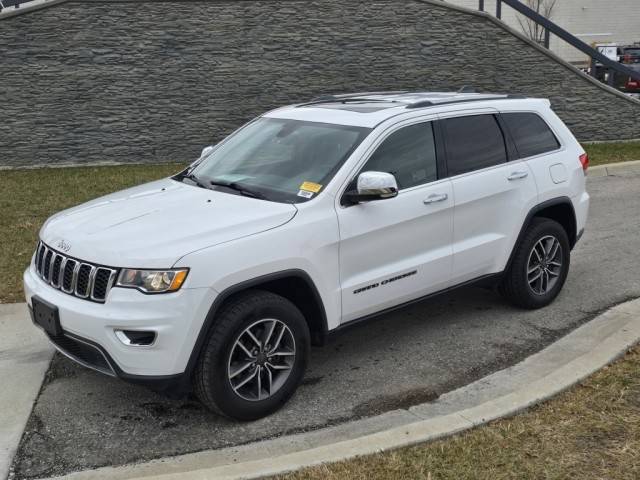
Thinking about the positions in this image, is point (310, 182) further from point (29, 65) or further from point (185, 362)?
point (29, 65)

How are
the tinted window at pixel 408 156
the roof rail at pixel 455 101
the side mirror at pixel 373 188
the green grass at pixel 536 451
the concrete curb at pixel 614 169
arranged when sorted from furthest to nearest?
the concrete curb at pixel 614 169, the roof rail at pixel 455 101, the tinted window at pixel 408 156, the side mirror at pixel 373 188, the green grass at pixel 536 451

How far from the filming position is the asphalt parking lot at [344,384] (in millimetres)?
3762

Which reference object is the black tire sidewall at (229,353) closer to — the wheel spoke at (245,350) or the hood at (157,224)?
the wheel spoke at (245,350)

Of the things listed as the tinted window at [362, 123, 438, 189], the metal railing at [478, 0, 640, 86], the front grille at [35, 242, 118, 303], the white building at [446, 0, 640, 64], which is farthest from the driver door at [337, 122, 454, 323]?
the white building at [446, 0, 640, 64]

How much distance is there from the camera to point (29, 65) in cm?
1256

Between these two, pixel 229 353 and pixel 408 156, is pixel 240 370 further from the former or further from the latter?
pixel 408 156

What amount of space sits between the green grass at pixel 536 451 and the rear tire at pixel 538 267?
155cm

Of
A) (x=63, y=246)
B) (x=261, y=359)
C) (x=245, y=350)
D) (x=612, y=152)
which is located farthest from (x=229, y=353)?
(x=612, y=152)

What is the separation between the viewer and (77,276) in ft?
12.2

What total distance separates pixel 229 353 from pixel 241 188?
117 centimetres

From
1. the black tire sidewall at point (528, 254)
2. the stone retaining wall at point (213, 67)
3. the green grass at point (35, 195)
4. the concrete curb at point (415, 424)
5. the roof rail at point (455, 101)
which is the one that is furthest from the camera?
the stone retaining wall at point (213, 67)

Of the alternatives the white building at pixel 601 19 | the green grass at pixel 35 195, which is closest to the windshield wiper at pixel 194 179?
the green grass at pixel 35 195

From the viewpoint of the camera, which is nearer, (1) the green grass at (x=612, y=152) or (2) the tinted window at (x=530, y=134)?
(2) the tinted window at (x=530, y=134)

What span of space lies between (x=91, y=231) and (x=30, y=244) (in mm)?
3808
